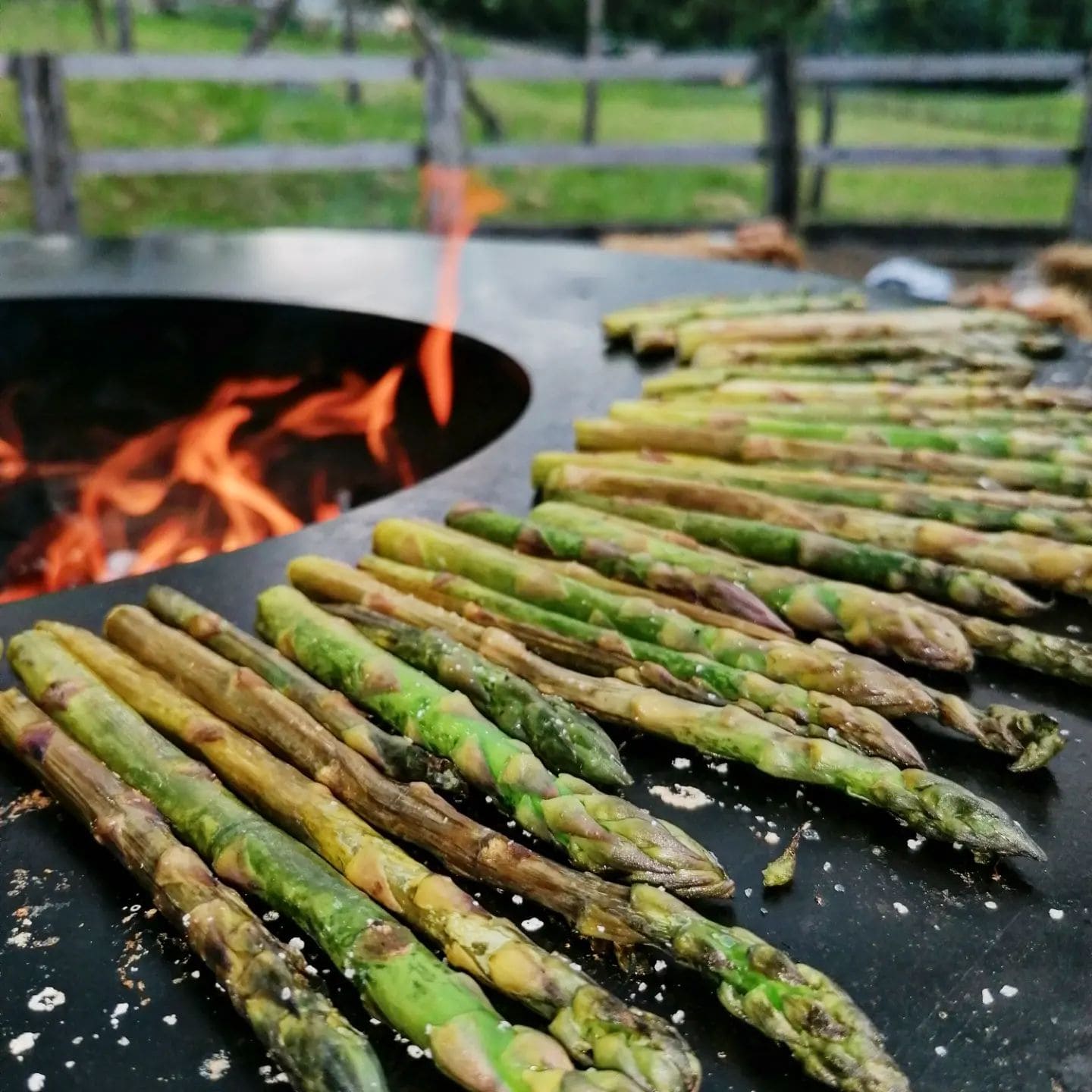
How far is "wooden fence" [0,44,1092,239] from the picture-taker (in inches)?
326

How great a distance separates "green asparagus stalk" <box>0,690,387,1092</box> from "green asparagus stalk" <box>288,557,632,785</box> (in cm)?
47

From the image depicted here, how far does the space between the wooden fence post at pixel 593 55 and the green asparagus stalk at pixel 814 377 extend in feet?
29.5

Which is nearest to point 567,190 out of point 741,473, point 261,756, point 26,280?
point 26,280

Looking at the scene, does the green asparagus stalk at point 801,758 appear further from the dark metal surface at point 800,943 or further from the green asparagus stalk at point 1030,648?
the green asparagus stalk at point 1030,648

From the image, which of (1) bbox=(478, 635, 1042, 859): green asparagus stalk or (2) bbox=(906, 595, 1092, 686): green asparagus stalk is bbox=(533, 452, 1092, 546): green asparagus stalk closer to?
(2) bbox=(906, 595, 1092, 686): green asparagus stalk

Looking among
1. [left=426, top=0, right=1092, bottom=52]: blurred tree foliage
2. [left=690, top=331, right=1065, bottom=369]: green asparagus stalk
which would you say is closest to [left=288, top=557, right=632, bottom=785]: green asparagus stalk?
[left=690, top=331, right=1065, bottom=369]: green asparagus stalk

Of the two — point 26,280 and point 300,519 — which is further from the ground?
point 26,280

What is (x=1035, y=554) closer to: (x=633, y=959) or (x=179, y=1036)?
(x=633, y=959)

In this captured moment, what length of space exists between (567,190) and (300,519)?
386 inches

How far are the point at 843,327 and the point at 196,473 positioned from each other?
215cm

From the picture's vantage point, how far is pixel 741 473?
2426 mm

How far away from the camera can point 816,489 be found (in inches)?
91.4

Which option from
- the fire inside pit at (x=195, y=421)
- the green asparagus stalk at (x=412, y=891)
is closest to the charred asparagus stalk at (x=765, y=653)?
the green asparagus stalk at (x=412, y=891)

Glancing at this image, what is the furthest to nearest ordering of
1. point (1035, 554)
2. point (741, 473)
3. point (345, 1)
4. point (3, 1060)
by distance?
point (345, 1)
point (741, 473)
point (1035, 554)
point (3, 1060)
